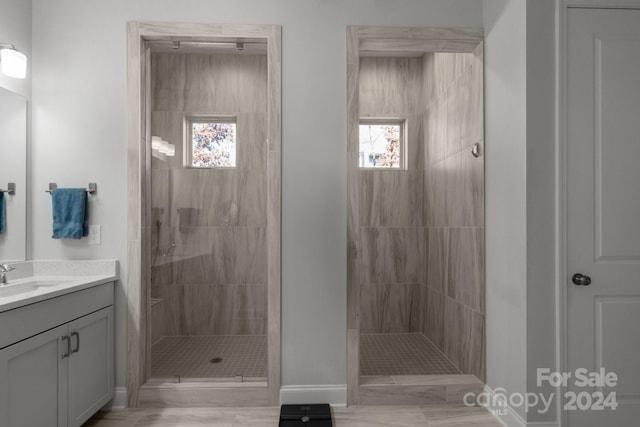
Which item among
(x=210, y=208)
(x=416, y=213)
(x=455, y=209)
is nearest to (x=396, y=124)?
(x=416, y=213)

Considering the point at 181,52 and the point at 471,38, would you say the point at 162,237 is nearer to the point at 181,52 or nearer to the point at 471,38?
the point at 181,52

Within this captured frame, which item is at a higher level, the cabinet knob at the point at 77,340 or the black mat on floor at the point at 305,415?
the cabinet knob at the point at 77,340

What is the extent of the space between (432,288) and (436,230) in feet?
1.88

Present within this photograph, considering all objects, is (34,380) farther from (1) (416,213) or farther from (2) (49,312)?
(1) (416,213)

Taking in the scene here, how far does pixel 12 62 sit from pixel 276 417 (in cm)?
262

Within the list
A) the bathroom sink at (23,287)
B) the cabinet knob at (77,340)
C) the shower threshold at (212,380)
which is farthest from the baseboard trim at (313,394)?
the bathroom sink at (23,287)

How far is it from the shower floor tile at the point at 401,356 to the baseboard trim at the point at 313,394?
36 centimetres

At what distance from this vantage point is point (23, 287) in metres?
2.14

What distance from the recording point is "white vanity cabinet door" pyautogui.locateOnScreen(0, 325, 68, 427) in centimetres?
156

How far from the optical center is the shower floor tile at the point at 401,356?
2744mm

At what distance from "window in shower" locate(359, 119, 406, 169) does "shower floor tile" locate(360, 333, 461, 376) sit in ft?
5.72

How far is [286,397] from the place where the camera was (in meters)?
2.35
